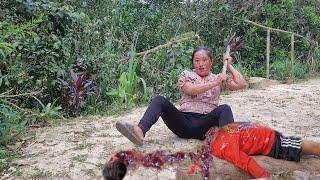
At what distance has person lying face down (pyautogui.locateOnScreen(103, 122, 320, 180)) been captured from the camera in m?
3.15

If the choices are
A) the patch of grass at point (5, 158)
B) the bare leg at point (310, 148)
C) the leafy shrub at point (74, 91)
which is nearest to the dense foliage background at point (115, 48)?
the leafy shrub at point (74, 91)

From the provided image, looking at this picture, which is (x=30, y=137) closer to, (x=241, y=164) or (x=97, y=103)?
(x=97, y=103)

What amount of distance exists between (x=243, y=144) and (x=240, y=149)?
0.18ft

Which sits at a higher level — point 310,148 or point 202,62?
point 202,62

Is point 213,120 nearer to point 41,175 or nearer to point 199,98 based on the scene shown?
point 199,98

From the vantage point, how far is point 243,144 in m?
3.26


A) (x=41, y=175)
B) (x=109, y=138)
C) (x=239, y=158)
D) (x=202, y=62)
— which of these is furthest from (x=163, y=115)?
(x=239, y=158)

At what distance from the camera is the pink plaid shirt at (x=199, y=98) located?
4338mm

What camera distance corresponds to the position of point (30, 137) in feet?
16.1

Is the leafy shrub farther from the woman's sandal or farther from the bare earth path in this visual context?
the woman's sandal

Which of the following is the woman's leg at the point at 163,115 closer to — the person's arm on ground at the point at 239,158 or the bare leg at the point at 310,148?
the person's arm on ground at the point at 239,158

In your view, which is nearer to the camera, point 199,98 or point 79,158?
point 79,158

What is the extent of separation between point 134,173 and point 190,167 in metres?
0.74

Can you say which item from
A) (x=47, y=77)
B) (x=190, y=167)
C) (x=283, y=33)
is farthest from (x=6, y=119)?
(x=283, y=33)
